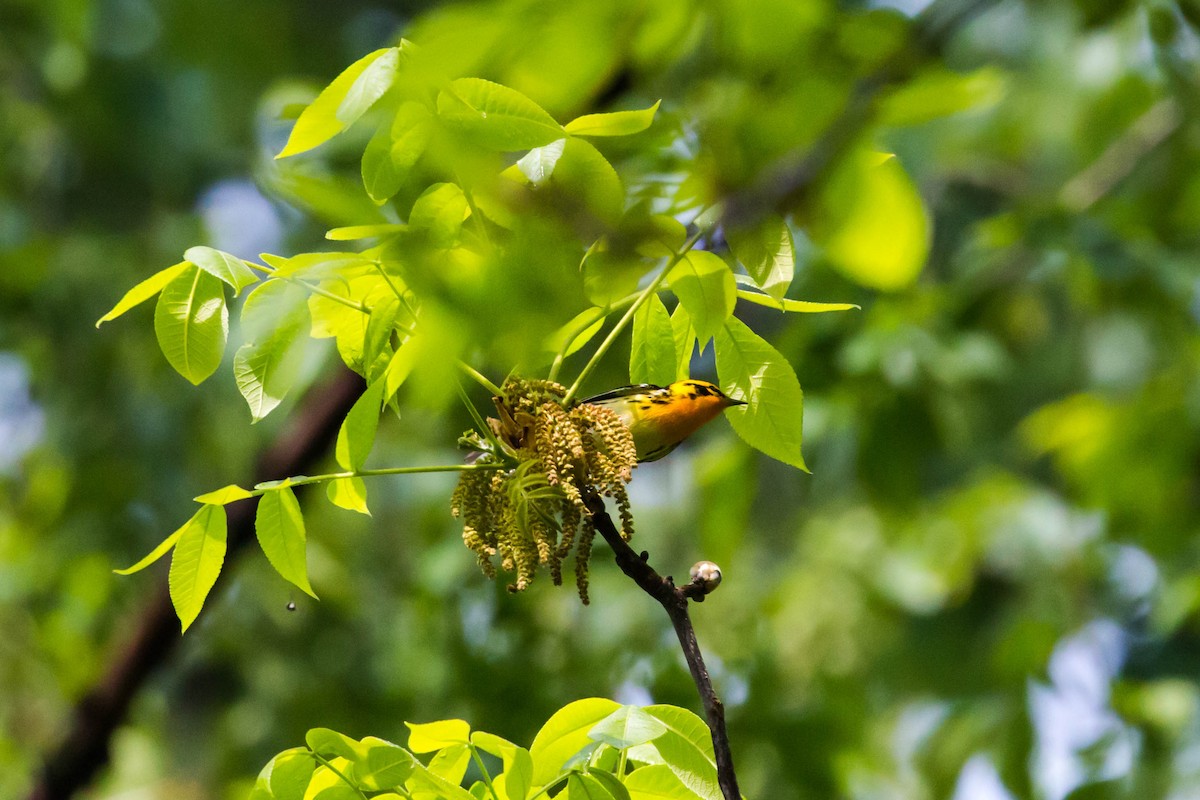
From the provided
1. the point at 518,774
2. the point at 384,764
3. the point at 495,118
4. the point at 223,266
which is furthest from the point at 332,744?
the point at 495,118

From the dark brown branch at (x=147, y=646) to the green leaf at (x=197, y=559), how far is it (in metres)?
1.47

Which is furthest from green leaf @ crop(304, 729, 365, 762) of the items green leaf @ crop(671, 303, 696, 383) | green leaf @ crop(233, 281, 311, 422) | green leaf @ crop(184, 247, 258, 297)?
green leaf @ crop(671, 303, 696, 383)

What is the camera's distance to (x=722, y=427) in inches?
205

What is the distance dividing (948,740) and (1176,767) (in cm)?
92

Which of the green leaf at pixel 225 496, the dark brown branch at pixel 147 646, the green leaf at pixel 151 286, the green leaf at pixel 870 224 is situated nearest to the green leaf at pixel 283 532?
the green leaf at pixel 225 496

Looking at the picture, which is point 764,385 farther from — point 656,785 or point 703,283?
point 656,785

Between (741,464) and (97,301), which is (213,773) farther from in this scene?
(741,464)

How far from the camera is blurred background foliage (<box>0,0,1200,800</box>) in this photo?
3.45ft

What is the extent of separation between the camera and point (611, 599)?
5.50 m

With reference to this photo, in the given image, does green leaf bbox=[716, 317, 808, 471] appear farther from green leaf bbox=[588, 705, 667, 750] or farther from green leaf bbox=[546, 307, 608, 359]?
green leaf bbox=[588, 705, 667, 750]

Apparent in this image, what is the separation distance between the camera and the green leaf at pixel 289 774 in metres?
1.17

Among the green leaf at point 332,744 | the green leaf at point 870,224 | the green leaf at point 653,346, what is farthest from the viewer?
the green leaf at point 653,346

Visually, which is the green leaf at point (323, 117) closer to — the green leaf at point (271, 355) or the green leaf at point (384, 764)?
the green leaf at point (271, 355)

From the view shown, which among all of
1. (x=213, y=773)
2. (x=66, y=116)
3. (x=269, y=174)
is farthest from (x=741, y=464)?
(x=66, y=116)
